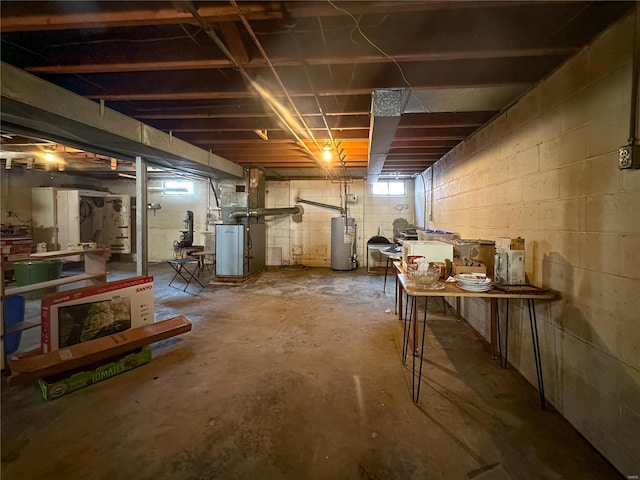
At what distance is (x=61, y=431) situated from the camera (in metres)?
1.66

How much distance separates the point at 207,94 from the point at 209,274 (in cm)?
453

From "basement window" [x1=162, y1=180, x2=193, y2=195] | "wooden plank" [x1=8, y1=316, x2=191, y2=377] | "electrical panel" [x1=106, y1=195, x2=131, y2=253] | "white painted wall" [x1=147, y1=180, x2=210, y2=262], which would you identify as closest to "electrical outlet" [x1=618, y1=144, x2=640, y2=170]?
"wooden plank" [x1=8, y1=316, x2=191, y2=377]

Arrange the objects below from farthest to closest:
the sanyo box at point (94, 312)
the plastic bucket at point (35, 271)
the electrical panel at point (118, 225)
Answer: the electrical panel at point (118, 225) → the plastic bucket at point (35, 271) → the sanyo box at point (94, 312)

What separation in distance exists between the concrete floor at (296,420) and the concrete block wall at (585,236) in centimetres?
25

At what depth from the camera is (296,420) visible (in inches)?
69.9

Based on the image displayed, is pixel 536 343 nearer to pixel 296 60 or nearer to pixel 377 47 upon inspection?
pixel 377 47

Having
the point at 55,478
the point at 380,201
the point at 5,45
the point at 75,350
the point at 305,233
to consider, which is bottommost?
the point at 55,478

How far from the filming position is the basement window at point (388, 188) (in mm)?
7188

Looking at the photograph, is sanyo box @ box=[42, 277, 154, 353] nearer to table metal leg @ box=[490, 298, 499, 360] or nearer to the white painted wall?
table metal leg @ box=[490, 298, 499, 360]

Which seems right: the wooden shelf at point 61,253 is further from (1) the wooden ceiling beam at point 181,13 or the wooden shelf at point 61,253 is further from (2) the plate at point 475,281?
(2) the plate at point 475,281

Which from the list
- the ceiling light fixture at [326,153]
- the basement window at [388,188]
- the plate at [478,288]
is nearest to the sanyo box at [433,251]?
the plate at [478,288]

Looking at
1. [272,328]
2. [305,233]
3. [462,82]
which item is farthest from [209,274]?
[462,82]

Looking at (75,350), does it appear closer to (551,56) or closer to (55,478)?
(55,478)

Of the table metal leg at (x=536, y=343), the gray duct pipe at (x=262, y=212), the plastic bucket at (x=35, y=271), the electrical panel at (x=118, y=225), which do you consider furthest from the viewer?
the electrical panel at (x=118, y=225)
